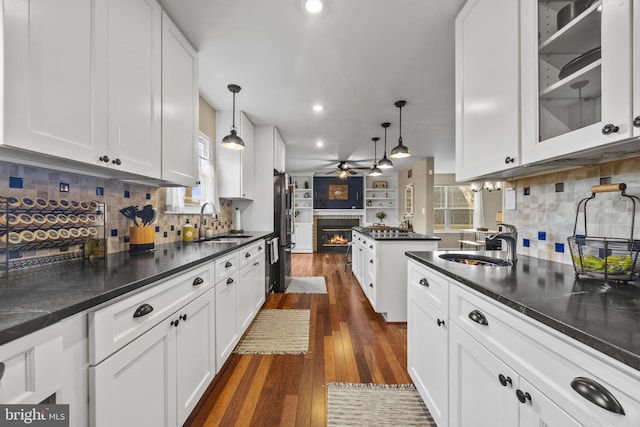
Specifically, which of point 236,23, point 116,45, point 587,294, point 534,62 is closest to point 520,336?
point 587,294

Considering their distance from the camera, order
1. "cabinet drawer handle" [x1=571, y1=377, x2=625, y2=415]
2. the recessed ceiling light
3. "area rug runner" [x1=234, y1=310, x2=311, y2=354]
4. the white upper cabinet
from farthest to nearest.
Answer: the white upper cabinet
"area rug runner" [x1=234, y1=310, x2=311, y2=354]
the recessed ceiling light
"cabinet drawer handle" [x1=571, y1=377, x2=625, y2=415]

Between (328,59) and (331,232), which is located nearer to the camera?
(328,59)

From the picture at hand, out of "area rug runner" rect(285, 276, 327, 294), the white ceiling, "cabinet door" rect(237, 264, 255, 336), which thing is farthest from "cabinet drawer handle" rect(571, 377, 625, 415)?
"area rug runner" rect(285, 276, 327, 294)

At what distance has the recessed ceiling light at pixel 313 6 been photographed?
167 centimetres

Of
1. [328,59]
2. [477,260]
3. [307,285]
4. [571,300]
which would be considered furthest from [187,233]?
[571,300]

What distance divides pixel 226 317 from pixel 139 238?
2.72ft

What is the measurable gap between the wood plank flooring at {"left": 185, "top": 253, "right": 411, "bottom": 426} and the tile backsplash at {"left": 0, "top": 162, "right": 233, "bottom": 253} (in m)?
1.22

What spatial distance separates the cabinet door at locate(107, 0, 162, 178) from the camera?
1.37 metres

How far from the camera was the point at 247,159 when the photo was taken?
3803mm

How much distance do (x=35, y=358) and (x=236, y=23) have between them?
6.88ft

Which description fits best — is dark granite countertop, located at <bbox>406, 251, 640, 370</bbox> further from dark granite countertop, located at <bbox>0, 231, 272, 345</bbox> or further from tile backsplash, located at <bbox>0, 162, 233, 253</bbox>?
tile backsplash, located at <bbox>0, 162, 233, 253</bbox>

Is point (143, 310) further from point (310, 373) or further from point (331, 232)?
point (331, 232)

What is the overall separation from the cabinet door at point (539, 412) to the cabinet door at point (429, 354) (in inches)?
19.0

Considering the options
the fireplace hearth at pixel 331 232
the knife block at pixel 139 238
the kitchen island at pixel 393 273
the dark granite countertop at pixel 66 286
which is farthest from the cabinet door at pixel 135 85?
the fireplace hearth at pixel 331 232
